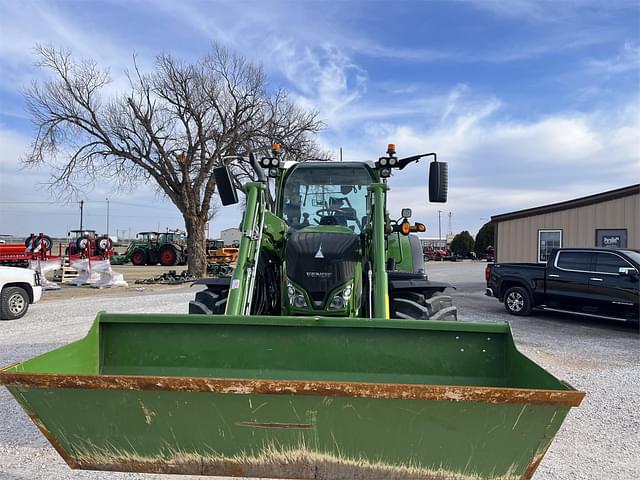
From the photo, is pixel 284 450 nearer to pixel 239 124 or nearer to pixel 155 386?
pixel 155 386

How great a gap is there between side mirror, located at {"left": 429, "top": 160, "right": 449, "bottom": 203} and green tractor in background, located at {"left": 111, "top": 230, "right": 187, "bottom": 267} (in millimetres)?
28857

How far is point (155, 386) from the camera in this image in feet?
7.59

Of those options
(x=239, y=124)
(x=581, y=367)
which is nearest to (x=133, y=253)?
(x=239, y=124)

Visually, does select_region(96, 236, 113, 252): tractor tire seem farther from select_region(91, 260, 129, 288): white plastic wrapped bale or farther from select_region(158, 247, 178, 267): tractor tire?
select_region(158, 247, 178, 267): tractor tire

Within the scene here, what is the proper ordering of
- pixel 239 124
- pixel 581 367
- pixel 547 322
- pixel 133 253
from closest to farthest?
pixel 581 367 < pixel 547 322 < pixel 239 124 < pixel 133 253

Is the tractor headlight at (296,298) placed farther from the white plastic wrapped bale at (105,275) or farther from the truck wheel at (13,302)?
the white plastic wrapped bale at (105,275)

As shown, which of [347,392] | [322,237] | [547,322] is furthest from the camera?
[547,322]

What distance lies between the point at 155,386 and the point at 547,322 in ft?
32.1

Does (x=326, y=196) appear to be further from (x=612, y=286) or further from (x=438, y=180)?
(x=612, y=286)

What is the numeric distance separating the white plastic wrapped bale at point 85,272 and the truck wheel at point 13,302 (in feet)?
25.1

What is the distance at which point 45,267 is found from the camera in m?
17.1

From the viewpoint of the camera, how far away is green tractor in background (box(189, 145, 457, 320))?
166 inches

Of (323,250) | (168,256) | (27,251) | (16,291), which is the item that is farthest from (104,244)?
(323,250)

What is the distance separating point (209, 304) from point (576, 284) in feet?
27.1
